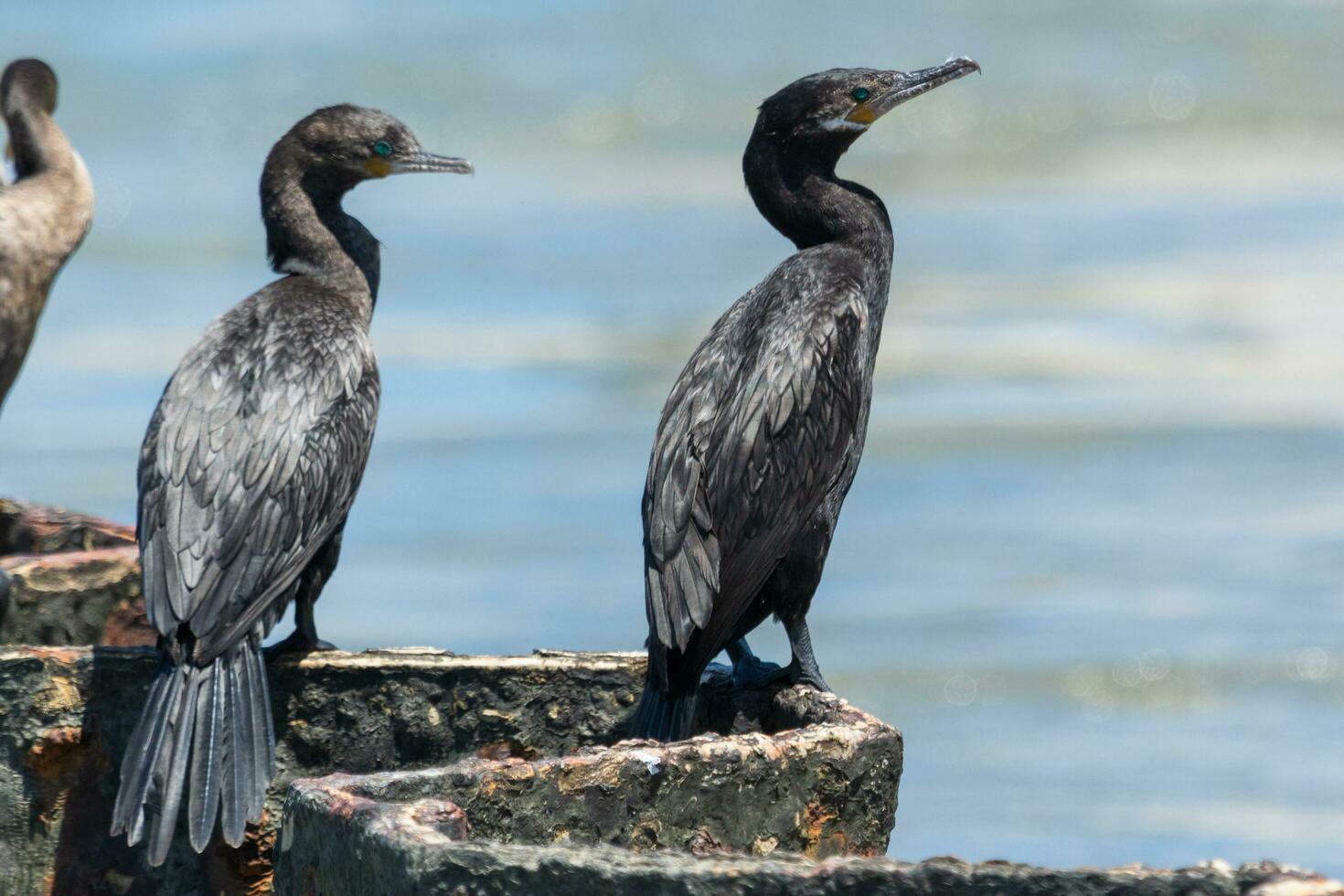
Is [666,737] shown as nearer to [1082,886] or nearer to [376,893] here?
[376,893]

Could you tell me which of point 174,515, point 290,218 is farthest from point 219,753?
point 290,218

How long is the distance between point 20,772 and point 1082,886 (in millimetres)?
2474

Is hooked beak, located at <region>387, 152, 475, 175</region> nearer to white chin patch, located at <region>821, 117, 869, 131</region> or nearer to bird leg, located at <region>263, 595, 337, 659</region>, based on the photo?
white chin patch, located at <region>821, 117, 869, 131</region>

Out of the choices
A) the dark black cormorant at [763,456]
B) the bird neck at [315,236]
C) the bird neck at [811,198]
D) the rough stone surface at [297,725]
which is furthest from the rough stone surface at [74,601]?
the bird neck at [811,198]

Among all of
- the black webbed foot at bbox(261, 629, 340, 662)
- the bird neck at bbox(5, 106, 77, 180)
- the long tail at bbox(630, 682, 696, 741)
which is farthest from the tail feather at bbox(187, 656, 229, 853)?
the bird neck at bbox(5, 106, 77, 180)

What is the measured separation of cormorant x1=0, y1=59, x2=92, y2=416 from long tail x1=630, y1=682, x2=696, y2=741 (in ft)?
13.8

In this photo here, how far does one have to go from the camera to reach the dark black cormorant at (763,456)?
4504 mm

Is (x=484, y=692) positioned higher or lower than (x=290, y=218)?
lower

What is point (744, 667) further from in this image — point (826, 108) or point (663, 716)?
point (826, 108)

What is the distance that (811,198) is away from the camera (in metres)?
5.43

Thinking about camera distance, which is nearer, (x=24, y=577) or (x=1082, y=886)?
(x=1082, y=886)

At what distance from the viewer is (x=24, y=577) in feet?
18.8

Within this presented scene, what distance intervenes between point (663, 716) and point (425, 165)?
2.62m

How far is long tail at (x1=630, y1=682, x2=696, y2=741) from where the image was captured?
169 inches
